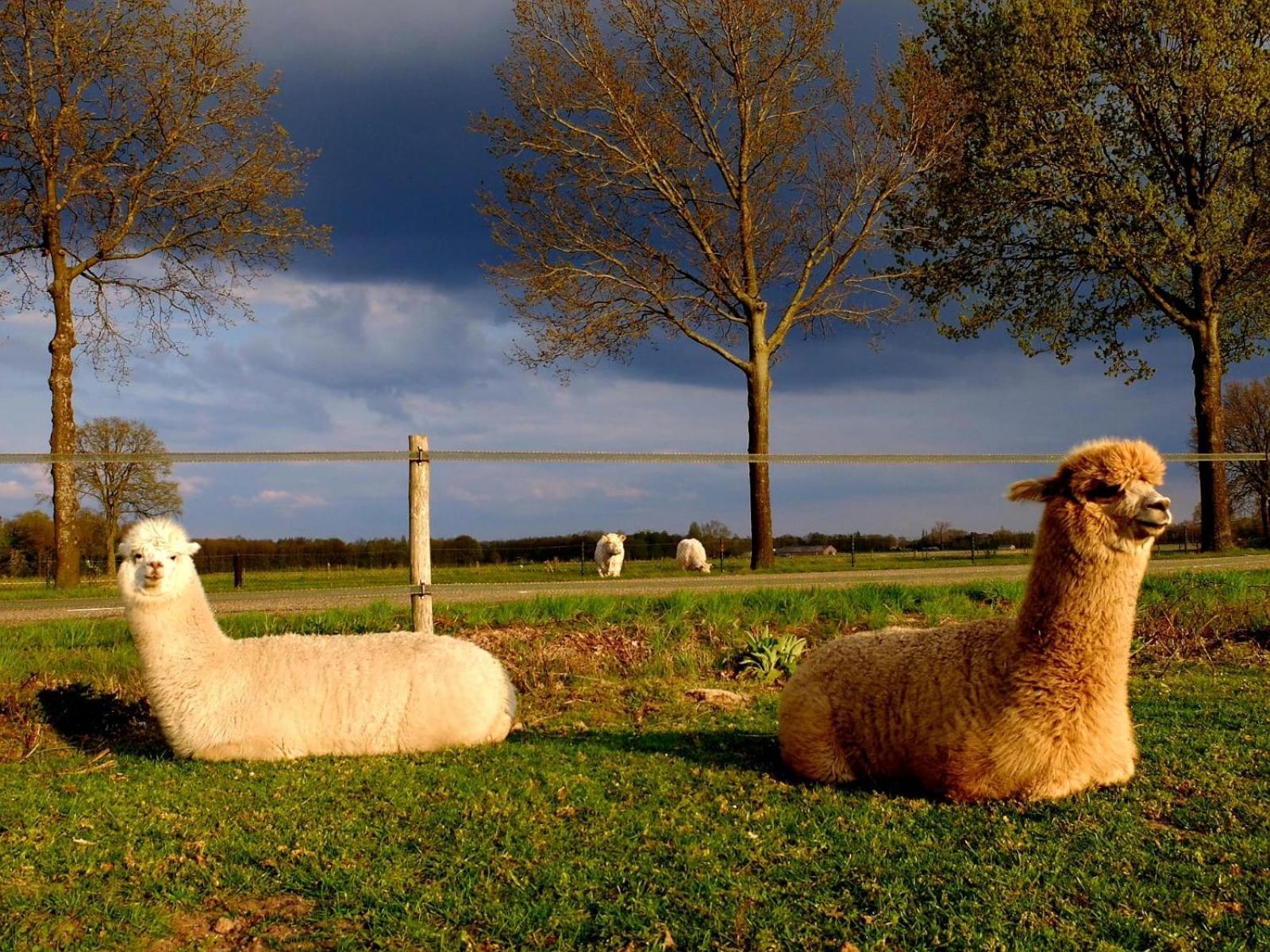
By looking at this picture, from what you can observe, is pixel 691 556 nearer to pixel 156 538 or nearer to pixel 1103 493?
pixel 156 538

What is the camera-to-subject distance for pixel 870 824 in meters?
4.89

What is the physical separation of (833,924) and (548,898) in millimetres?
1216

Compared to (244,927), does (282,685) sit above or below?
above

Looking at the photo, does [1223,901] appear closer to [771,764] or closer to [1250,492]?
[771,764]

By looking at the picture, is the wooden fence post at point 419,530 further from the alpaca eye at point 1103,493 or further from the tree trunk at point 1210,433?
the tree trunk at point 1210,433

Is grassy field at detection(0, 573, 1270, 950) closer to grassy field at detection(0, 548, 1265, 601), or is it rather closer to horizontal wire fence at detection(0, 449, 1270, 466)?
horizontal wire fence at detection(0, 449, 1270, 466)

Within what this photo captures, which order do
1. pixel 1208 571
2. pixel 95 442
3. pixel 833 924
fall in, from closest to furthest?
1. pixel 833 924
2. pixel 1208 571
3. pixel 95 442

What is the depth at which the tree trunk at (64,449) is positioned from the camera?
21688 mm

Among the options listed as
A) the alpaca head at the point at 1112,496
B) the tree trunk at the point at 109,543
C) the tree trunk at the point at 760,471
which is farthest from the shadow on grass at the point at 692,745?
the tree trunk at the point at 109,543

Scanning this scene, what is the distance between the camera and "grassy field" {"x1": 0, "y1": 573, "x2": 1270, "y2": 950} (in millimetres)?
3834

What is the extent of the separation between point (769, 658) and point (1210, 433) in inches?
860

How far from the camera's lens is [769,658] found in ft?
31.6

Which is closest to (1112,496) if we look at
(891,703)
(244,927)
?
(891,703)

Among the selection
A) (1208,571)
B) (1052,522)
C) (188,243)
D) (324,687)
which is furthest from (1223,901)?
(188,243)
